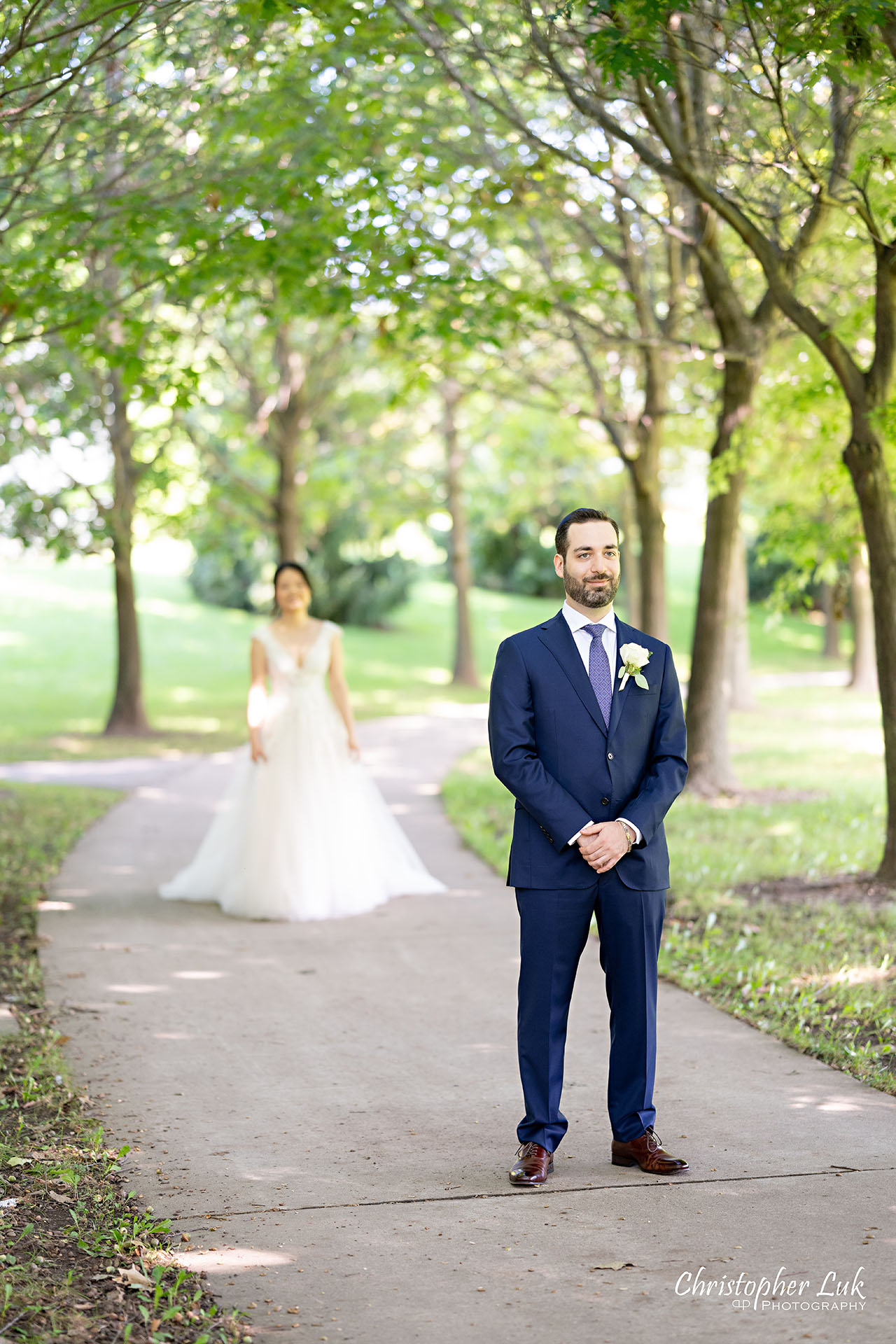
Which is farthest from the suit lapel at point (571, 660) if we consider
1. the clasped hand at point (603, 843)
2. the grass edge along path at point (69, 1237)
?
the grass edge along path at point (69, 1237)

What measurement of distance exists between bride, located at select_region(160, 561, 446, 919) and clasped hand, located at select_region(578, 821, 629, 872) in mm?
4948

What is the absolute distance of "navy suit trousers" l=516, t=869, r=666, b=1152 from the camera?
4.50 metres

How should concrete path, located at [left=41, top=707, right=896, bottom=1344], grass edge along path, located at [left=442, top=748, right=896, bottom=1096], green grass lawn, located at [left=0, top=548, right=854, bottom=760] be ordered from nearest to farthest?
concrete path, located at [left=41, top=707, right=896, bottom=1344], grass edge along path, located at [left=442, top=748, right=896, bottom=1096], green grass lawn, located at [left=0, top=548, right=854, bottom=760]

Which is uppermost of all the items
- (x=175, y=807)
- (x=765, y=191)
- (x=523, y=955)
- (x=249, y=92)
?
(x=249, y=92)

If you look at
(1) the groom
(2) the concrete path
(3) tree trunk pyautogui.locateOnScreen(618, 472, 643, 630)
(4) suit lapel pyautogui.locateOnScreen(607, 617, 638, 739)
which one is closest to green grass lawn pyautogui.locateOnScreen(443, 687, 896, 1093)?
(2) the concrete path

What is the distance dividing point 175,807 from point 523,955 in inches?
398

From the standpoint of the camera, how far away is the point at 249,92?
1041 centimetres

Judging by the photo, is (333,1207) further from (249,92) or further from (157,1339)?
(249,92)

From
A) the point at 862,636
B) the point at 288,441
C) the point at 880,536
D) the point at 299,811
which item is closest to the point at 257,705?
the point at 299,811

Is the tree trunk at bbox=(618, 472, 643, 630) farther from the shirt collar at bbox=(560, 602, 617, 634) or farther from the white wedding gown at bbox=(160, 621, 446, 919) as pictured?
the shirt collar at bbox=(560, 602, 617, 634)

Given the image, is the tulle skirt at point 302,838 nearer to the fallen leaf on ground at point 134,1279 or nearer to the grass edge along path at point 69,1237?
the grass edge along path at point 69,1237

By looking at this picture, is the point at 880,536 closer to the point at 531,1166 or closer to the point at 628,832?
the point at 628,832

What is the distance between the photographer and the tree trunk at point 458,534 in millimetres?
27731

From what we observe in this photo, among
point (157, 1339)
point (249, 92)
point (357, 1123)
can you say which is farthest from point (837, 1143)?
point (249, 92)
